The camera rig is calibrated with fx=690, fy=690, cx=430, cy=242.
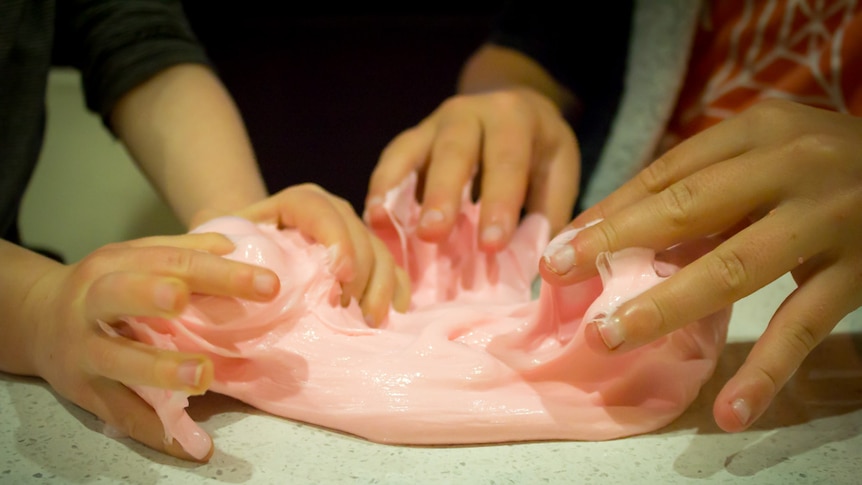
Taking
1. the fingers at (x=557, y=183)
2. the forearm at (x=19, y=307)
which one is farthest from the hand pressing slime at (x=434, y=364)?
the fingers at (x=557, y=183)

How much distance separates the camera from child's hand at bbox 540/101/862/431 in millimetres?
471

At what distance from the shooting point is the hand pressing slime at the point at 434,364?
0.49m

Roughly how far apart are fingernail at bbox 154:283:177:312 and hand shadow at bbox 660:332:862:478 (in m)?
0.35

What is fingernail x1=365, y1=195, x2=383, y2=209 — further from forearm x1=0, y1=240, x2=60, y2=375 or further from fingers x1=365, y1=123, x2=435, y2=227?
forearm x1=0, y1=240, x2=60, y2=375

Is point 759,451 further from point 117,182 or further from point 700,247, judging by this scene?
point 117,182

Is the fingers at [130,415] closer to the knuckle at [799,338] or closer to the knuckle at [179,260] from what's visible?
the knuckle at [179,260]

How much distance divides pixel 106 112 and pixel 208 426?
20.7 inches

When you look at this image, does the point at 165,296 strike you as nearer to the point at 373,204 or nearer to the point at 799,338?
the point at 373,204

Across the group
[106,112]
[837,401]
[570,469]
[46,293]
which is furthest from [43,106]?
[837,401]

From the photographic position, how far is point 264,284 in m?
0.47

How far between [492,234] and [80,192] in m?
0.87

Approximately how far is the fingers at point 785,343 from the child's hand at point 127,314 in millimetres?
322

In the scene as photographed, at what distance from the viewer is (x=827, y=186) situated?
1.62 ft

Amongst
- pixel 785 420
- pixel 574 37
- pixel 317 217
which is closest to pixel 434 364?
pixel 317 217
